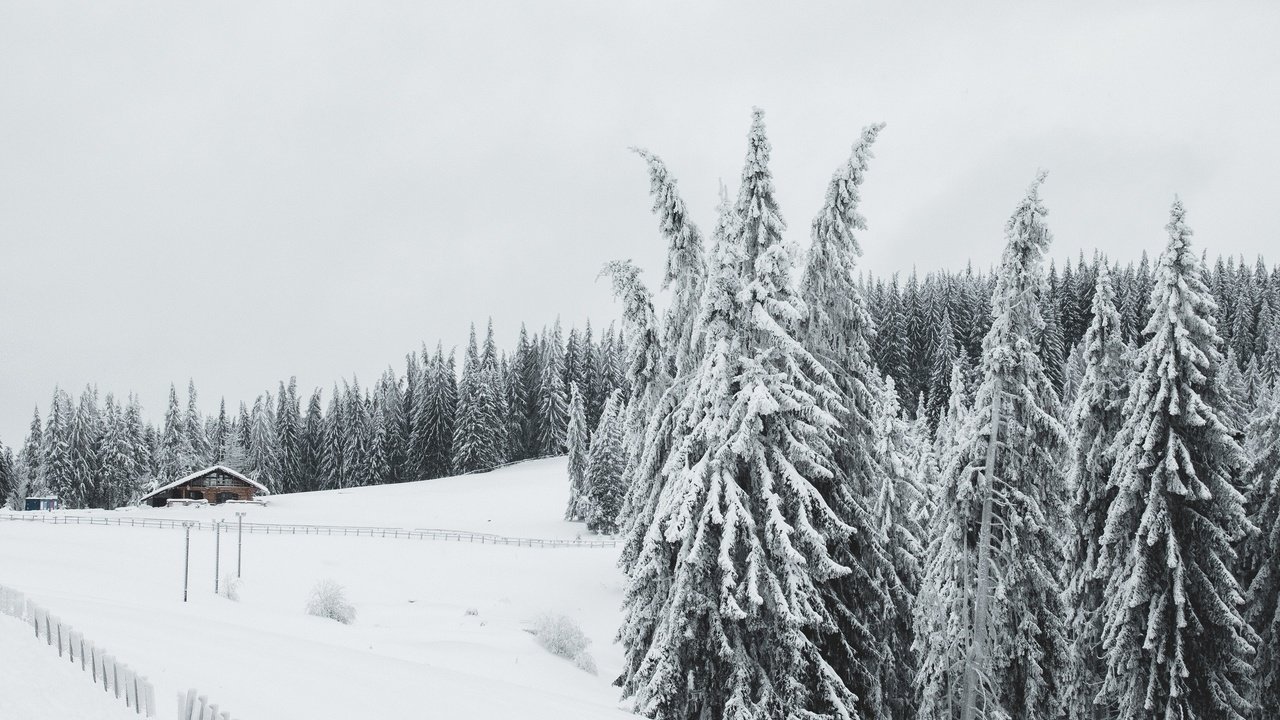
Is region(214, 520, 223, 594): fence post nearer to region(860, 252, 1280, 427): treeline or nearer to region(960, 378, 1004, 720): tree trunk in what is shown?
region(960, 378, 1004, 720): tree trunk

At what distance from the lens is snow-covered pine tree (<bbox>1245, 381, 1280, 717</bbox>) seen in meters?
23.5

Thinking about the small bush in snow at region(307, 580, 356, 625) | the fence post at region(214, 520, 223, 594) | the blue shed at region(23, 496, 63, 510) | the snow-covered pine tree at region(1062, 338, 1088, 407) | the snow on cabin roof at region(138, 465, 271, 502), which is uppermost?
the snow-covered pine tree at region(1062, 338, 1088, 407)

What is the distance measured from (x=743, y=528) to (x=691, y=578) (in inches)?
50.8

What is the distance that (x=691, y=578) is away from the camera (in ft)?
53.1

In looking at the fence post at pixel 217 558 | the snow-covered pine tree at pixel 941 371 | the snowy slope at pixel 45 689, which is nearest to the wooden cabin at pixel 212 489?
the fence post at pixel 217 558

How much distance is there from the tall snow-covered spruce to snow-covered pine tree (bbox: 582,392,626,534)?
58.2 m

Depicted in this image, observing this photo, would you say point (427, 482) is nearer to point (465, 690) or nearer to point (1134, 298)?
point (465, 690)

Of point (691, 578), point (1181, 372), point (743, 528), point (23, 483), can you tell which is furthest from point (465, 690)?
point (23, 483)

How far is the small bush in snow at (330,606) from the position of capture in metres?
39.3

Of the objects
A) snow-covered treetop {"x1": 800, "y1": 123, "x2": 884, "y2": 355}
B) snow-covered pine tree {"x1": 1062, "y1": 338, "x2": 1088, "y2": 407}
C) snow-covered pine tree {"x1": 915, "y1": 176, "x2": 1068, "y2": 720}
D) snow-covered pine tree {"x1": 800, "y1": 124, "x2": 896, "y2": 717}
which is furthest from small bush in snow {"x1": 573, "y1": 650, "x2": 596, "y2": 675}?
snow-covered pine tree {"x1": 1062, "y1": 338, "x2": 1088, "y2": 407}

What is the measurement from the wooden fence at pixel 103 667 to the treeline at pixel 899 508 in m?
7.82

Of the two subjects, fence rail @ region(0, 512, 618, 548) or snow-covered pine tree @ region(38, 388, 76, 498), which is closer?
fence rail @ region(0, 512, 618, 548)

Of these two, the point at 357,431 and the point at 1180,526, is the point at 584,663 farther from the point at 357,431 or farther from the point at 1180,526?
the point at 357,431

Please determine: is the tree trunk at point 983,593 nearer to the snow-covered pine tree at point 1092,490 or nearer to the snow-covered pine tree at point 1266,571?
the snow-covered pine tree at point 1092,490
